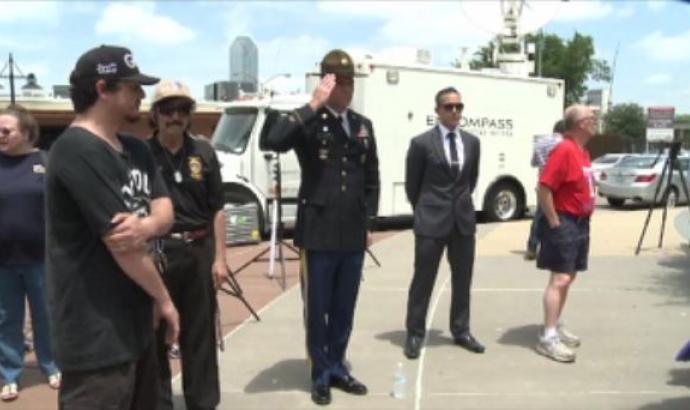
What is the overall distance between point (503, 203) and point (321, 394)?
37.4 feet

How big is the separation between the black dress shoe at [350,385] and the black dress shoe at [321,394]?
20cm

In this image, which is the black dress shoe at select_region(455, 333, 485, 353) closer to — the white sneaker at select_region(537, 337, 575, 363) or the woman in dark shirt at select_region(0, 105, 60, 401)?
the white sneaker at select_region(537, 337, 575, 363)

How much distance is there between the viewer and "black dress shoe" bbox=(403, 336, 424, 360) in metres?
5.93

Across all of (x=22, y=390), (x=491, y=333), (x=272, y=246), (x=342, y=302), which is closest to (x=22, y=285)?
(x=22, y=390)

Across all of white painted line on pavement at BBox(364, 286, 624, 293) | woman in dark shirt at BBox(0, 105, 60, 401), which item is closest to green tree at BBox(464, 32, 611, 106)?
white painted line on pavement at BBox(364, 286, 624, 293)

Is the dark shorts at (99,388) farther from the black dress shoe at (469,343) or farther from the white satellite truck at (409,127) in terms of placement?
the white satellite truck at (409,127)

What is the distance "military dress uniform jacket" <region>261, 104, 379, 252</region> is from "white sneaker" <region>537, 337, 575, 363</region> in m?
1.82

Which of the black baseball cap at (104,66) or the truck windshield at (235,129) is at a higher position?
the black baseball cap at (104,66)

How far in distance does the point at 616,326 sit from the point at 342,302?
9.77 ft

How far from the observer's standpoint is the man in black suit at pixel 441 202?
5910 millimetres

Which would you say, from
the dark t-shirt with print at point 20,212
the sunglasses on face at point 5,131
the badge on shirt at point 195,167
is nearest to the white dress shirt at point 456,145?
the badge on shirt at point 195,167

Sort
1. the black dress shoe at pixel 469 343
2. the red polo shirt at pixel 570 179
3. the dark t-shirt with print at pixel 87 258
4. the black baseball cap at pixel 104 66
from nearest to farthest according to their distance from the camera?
1. the dark t-shirt with print at pixel 87 258
2. the black baseball cap at pixel 104 66
3. the red polo shirt at pixel 570 179
4. the black dress shoe at pixel 469 343

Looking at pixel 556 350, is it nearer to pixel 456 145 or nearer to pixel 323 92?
pixel 456 145

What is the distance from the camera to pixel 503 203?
622 inches
